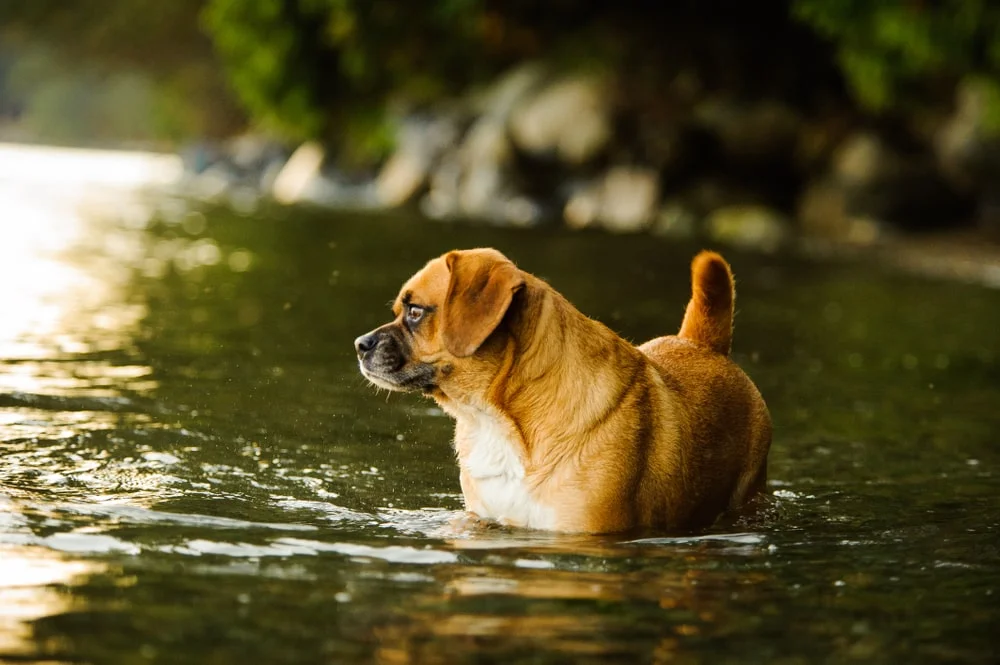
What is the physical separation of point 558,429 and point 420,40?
1220 inches

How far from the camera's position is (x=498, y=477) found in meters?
6.51

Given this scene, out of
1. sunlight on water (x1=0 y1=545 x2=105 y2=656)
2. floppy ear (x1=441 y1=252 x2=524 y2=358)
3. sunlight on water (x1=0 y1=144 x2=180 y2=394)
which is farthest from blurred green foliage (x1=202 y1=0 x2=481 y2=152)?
sunlight on water (x1=0 y1=545 x2=105 y2=656)

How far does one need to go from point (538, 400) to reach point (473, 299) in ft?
1.70

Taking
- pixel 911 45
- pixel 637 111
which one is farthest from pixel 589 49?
pixel 911 45

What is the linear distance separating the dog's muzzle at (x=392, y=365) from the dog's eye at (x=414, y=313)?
9 cm

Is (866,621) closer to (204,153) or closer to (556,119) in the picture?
(556,119)

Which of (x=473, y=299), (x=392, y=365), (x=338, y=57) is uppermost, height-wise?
(x=338, y=57)

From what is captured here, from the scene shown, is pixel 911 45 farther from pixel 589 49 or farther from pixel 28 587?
pixel 28 587

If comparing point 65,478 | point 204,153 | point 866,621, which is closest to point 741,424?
point 866,621

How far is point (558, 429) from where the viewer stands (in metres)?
6.40

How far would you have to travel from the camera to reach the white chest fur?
642cm

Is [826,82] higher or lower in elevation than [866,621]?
higher

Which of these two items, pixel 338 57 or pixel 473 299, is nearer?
pixel 473 299

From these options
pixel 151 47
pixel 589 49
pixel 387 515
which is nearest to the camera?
pixel 387 515
